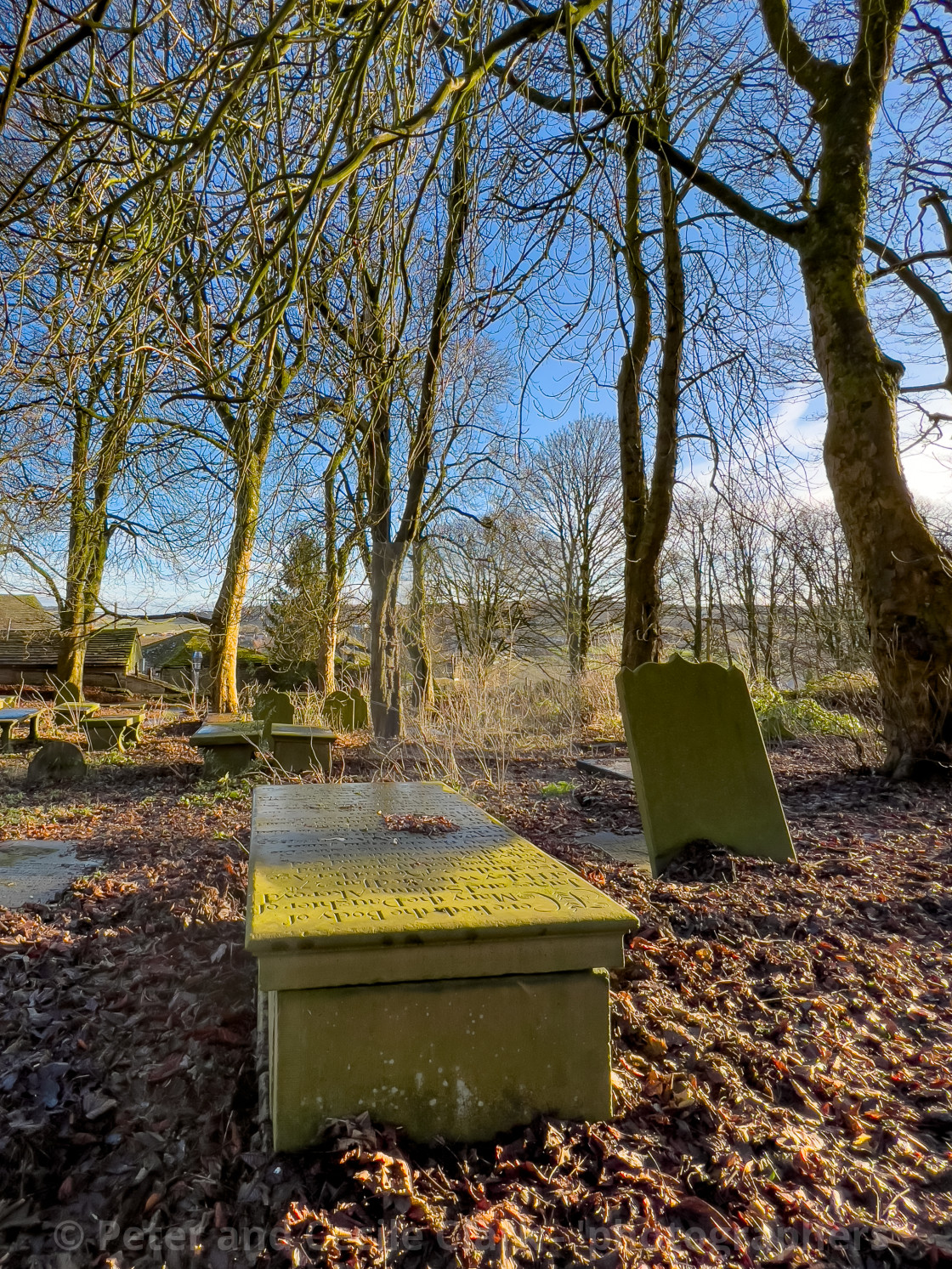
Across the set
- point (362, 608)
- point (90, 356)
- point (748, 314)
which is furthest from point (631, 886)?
point (362, 608)

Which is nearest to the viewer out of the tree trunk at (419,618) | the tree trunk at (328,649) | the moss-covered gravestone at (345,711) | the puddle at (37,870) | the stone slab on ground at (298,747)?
the puddle at (37,870)

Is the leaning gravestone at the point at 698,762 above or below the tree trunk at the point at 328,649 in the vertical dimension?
below

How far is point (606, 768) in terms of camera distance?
25.6ft

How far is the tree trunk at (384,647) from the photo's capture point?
9.27m

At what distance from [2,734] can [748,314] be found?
1308 cm

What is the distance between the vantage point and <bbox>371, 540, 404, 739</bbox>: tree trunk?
30.4 ft

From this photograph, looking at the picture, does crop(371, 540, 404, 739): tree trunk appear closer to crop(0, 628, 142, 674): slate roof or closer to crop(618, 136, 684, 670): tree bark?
crop(618, 136, 684, 670): tree bark

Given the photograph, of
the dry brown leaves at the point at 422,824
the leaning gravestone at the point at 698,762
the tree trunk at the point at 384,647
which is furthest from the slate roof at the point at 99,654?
the dry brown leaves at the point at 422,824

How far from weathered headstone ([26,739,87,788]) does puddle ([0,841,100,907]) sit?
3.45 metres

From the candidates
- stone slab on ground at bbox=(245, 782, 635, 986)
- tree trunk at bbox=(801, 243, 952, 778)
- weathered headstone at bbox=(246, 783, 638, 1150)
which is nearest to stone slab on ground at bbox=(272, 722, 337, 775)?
stone slab on ground at bbox=(245, 782, 635, 986)

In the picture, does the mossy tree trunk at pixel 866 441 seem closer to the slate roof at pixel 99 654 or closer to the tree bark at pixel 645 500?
the tree bark at pixel 645 500

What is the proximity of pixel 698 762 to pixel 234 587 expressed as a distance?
618cm

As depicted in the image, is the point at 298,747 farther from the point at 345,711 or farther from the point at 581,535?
the point at 581,535

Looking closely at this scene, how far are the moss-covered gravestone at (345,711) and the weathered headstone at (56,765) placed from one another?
363cm
